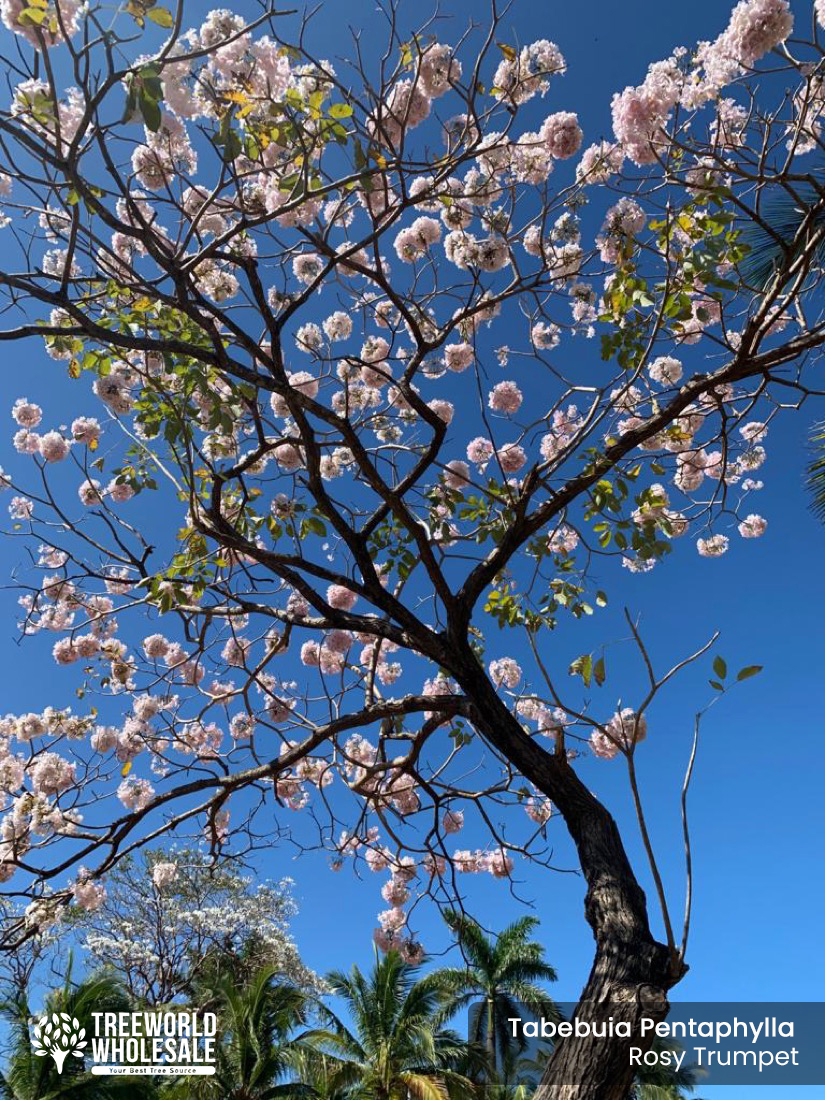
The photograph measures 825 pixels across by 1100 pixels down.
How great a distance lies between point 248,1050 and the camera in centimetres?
1153

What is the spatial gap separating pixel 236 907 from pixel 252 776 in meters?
12.8

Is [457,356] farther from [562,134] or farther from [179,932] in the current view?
[179,932]

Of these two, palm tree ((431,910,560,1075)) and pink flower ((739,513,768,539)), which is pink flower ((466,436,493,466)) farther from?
palm tree ((431,910,560,1075))

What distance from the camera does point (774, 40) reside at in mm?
3076

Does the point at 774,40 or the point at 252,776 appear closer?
the point at 774,40

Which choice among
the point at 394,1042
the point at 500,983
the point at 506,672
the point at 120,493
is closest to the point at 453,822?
the point at 506,672

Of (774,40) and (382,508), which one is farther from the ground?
(774,40)

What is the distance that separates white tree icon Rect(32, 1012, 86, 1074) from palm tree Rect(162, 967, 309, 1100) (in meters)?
1.62

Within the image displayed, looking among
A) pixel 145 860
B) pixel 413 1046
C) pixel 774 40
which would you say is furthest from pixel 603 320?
pixel 145 860

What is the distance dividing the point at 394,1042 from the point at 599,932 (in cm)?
1302

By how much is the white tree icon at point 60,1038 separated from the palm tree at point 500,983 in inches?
289

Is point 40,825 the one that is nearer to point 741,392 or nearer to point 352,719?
point 352,719

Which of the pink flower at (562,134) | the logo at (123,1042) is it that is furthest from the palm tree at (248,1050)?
the pink flower at (562,134)

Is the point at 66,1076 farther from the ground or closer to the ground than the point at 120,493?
closer to the ground
